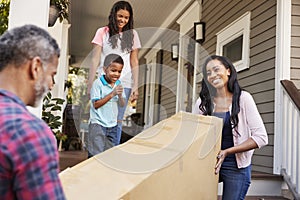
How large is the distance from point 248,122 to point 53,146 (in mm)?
1298

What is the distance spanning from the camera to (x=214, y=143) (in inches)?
61.7

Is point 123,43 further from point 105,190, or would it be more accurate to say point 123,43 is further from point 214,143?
point 105,190

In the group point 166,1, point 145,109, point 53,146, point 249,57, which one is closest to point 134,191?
point 53,146

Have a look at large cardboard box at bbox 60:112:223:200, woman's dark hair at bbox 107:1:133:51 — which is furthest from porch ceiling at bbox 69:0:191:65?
large cardboard box at bbox 60:112:223:200

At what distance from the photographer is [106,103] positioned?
1.89 meters

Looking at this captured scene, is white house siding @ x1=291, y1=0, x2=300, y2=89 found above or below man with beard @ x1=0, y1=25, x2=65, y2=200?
above

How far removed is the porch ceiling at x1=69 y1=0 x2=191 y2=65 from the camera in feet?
20.0

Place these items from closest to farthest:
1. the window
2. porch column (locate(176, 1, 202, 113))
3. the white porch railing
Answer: the white porch railing
the window
porch column (locate(176, 1, 202, 113))

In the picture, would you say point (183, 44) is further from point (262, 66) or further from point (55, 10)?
point (55, 10)

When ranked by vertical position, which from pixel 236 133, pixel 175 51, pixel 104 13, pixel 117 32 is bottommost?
pixel 236 133

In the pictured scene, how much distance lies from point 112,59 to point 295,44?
203 centimetres

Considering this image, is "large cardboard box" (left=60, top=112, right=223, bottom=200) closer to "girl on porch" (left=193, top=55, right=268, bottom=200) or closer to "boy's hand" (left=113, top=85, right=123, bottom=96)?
"girl on porch" (left=193, top=55, right=268, bottom=200)

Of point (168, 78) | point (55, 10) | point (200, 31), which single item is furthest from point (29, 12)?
point (168, 78)

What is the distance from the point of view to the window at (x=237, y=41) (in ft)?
12.8
